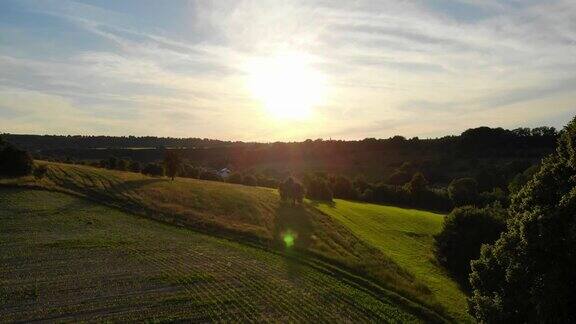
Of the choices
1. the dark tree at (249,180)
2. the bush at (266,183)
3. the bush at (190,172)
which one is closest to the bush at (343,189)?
the bush at (266,183)

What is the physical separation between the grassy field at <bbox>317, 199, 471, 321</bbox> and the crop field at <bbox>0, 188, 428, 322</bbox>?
1349cm

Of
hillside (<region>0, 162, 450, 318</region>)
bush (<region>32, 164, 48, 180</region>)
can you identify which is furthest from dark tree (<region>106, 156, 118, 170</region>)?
bush (<region>32, 164, 48, 180</region>)

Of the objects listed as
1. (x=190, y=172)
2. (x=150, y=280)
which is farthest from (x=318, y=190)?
(x=150, y=280)

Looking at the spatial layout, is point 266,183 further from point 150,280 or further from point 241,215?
point 150,280

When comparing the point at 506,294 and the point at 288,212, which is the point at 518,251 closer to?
the point at 506,294

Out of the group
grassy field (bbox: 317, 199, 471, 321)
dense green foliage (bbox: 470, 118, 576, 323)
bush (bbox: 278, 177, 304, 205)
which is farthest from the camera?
bush (bbox: 278, 177, 304, 205)

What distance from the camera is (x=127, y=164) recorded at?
110812mm

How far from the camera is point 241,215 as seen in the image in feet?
240

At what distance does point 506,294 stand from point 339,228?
153ft

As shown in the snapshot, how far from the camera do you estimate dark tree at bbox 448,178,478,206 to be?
121 m

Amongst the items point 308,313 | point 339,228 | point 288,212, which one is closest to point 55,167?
point 288,212

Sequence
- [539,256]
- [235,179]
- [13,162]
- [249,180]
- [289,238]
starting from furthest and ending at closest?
[249,180], [235,179], [13,162], [289,238], [539,256]

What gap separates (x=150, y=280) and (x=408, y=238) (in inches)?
1947

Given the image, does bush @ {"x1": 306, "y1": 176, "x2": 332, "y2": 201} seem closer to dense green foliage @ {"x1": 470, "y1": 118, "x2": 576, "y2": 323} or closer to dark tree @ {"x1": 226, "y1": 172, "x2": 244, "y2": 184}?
dark tree @ {"x1": 226, "y1": 172, "x2": 244, "y2": 184}
